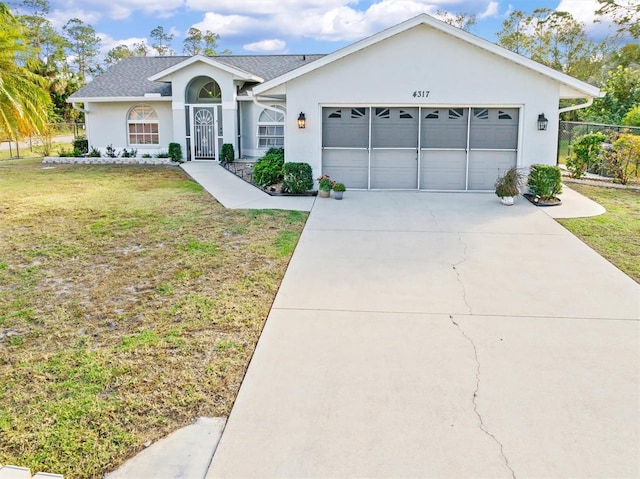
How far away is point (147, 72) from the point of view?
23.4 m

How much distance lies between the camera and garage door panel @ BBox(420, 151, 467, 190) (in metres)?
14.2

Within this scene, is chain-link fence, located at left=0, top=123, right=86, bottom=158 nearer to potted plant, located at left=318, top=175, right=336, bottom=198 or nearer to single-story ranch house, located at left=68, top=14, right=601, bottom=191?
single-story ranch house, located at left=68, top=14, right=601, bottom=191

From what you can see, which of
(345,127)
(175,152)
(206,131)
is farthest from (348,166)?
(175,152)

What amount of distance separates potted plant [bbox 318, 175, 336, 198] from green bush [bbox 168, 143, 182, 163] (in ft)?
28.4

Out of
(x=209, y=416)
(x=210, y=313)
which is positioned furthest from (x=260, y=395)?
(x=210, y=313)

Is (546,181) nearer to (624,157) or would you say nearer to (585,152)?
(585,152)

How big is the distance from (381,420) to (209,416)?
1266mm

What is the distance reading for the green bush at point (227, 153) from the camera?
1925 cm

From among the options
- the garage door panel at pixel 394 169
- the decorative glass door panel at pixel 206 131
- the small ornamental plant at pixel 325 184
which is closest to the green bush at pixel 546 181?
the garage door panel at pixel 394 169

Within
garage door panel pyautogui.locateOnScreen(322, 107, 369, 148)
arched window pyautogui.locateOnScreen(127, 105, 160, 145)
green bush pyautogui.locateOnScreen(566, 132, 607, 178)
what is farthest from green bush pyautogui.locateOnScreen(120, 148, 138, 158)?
green bush pyautogui.locateOnScreen(566, 132, 607, 178)

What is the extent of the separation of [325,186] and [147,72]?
13.8 metres

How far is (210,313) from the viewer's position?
6086 mm

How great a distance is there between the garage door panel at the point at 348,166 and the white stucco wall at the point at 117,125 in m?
9.45

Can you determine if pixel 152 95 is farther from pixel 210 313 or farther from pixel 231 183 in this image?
pixel 210 313
